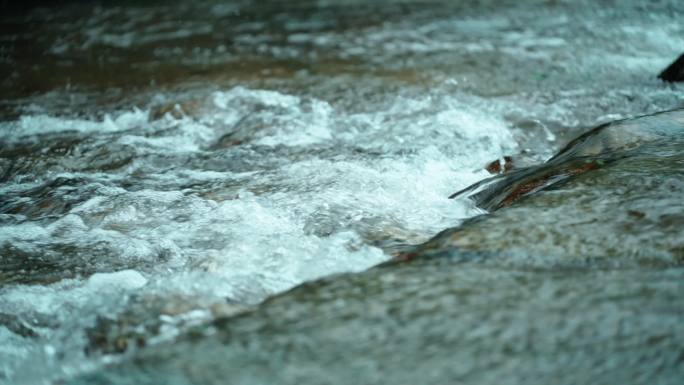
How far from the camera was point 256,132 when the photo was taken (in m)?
5.19

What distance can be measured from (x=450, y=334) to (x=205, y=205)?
2.12 metres

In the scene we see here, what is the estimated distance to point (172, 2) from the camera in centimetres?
1093

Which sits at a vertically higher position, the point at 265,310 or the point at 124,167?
the point at 265,310

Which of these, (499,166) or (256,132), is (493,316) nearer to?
(499,166)

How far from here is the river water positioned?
276cm

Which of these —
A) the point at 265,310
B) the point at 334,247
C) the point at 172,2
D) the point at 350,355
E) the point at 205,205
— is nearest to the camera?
the point at 350,355

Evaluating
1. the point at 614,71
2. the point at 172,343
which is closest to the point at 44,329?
the point at 172,343

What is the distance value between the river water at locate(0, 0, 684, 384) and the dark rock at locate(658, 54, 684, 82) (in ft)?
0.58

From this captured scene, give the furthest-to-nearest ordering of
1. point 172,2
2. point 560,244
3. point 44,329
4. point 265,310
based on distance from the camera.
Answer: point 172,2 < point 44,329 < point 560,244 < point 265,310

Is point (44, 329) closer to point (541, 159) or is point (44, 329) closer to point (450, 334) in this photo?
point (450, 334)

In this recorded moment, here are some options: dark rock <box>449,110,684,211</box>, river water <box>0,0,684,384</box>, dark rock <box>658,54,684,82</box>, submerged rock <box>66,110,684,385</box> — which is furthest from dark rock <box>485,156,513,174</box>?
dark rock <box>658,54,684,82</box>

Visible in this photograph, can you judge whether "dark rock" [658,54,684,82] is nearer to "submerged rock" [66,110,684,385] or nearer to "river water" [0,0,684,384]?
"river water" [0,0,684,384]

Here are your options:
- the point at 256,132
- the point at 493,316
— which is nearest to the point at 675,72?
the point at 256,132

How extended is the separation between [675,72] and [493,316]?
191 inches
